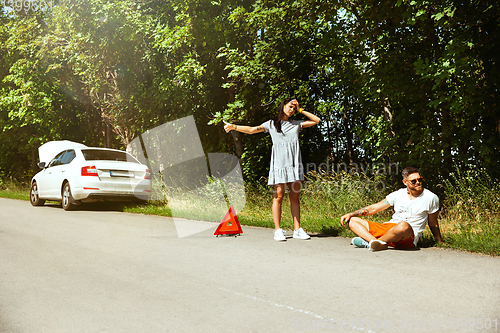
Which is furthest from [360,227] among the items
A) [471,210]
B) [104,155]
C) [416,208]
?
[104,155]

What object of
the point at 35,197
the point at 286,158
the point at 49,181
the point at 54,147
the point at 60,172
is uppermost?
the point at 54,147

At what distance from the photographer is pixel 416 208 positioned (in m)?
5.41

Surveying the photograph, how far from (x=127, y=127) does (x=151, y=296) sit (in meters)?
13.7

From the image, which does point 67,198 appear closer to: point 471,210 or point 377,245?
point 377,245

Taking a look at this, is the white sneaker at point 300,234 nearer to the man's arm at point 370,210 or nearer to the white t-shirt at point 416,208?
the man's arm at point 370,210

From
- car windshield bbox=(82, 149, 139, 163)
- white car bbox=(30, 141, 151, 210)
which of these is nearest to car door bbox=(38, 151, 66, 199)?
white car bbox=(30, 141, 151, 210)

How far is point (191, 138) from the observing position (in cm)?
1502

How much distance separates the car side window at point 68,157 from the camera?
11.6 metres

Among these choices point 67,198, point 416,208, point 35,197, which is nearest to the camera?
point 416,208

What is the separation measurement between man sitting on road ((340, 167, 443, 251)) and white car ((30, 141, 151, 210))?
712 centimetres

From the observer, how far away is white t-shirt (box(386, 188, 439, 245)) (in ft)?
17.6

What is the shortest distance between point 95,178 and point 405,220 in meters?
Result: 8.04

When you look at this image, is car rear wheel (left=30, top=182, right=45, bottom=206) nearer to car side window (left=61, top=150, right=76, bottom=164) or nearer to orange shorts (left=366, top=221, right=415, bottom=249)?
car side window (left=61, top=150, right=76, bottom=164)

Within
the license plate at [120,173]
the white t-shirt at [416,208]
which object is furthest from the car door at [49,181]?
the white t-shirt at [416,208]
